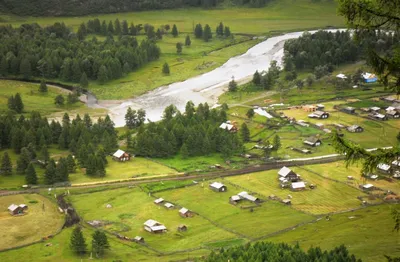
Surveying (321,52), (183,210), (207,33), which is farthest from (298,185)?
(207,33)

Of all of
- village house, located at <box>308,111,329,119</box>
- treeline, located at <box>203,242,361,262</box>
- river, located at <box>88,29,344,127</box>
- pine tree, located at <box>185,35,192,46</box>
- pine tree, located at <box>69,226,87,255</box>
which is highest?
treeline, located at <box>203,242,361,262</box>

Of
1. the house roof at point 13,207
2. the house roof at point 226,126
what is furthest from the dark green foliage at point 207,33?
the house roof at point 13,207

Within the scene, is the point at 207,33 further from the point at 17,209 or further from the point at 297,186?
the point at 17,209

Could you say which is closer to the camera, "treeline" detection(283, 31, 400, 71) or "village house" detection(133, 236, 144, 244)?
"village house" detection(133, 236, 144, 244)

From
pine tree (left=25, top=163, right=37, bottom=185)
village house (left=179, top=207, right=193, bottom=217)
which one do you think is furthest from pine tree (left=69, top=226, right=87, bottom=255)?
pine tree (left=25, top=163, right=37, bottom=185)

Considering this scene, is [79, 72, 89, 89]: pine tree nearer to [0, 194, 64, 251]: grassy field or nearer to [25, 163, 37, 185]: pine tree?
[25, 163, 37, 185]: pine tree
